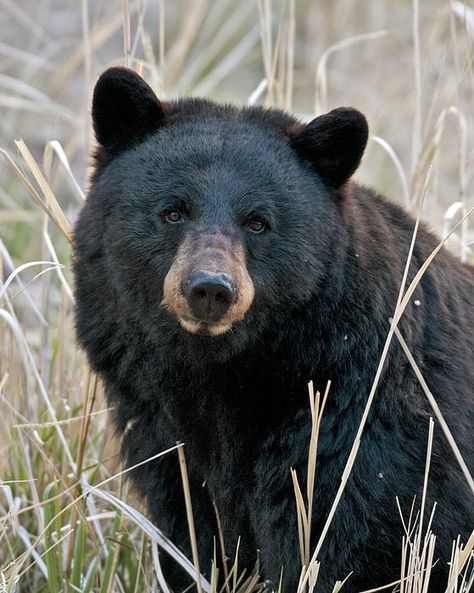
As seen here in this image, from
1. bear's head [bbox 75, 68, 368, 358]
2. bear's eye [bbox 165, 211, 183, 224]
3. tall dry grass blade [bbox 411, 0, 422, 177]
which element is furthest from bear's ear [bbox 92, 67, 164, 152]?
tall dry grass blade [bbox 411, 0, 422, 177]

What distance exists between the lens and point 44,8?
28.1ft

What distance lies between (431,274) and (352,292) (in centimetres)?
40

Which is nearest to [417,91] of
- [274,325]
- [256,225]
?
[256,225]

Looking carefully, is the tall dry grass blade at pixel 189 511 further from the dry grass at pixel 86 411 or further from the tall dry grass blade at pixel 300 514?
the tall dry grass blade at pixel 300 514

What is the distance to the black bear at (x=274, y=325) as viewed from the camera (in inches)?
146

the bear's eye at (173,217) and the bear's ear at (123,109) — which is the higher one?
the bear's ear at (123,109)

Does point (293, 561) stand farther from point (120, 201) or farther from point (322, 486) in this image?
point (120, 201)

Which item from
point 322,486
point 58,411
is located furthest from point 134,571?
point 322,486

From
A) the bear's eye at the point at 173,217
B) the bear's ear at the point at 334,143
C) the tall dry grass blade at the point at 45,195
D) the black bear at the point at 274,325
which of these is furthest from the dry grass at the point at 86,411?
the bear's eye at the point at 173,217

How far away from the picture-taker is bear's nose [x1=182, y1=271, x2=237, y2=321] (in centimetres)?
331

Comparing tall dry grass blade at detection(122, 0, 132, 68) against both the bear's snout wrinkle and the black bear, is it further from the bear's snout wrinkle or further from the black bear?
the bear's snout wrinkle

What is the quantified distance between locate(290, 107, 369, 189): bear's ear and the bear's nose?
75 cm

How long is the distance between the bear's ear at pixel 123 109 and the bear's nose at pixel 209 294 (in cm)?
78

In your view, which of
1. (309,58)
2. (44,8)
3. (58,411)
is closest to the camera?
(58,411)
